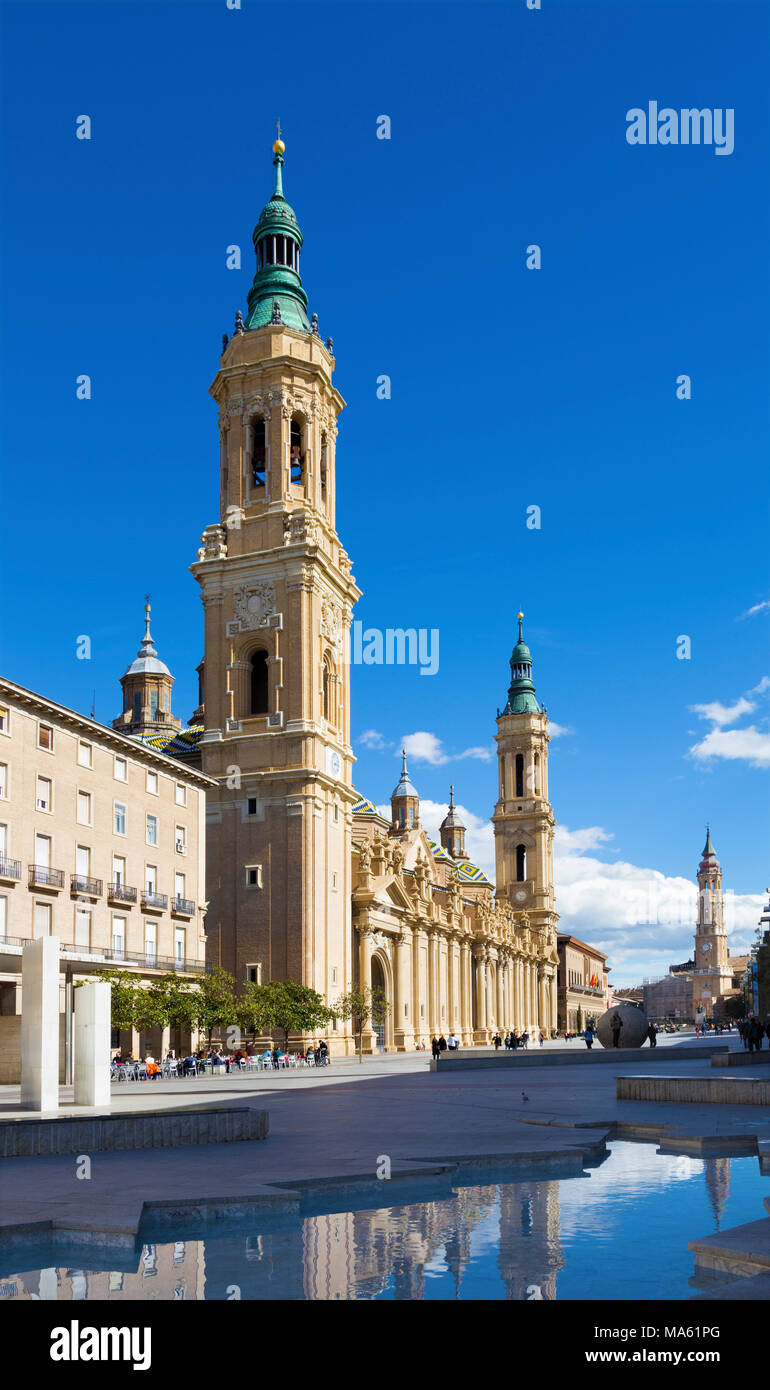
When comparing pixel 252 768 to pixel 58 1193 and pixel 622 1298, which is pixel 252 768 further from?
pixel 622 1298

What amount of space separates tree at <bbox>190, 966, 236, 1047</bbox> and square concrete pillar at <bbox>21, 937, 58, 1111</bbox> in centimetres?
2412

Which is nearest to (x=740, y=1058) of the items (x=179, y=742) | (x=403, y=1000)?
(x=403, y=1000)

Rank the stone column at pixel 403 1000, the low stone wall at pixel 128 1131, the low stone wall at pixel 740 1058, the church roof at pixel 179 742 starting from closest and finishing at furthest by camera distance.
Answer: the low stone wall at pixel 128 1131
the low stone wall at pixel 740 1058
the church roof at pixel 179 742
the stone column at pixel 403 1000

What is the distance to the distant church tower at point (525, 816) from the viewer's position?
5413 inches

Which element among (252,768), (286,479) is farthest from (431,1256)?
(286,479)

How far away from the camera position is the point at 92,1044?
23281mm

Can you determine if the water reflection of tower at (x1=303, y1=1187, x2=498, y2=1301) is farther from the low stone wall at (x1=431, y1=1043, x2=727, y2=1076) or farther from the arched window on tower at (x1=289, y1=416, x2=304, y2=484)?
the arched window on tower at (x1=289, y1=416, x2=304, y2=484)

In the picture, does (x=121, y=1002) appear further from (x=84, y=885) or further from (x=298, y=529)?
(x=298, y=529)

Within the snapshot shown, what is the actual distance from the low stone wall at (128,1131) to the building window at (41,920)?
2524 cm

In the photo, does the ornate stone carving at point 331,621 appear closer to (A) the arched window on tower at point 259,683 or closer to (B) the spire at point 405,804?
(A) the arched window on tower at point 259,683

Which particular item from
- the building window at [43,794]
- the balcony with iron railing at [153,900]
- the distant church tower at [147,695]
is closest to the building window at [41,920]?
the building window at [43,794]

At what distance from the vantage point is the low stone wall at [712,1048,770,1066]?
119ft

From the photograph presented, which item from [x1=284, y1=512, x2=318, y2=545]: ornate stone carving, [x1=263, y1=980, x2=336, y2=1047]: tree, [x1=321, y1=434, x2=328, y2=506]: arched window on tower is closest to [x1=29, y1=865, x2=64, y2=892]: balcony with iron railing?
[x1=263, y1=980, x2=336, y2=1047]: tree

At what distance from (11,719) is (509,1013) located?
90.0 meters
